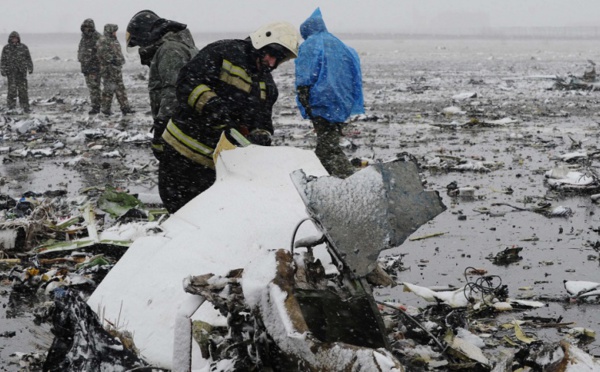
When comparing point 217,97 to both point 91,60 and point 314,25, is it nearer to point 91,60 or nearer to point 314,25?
point 314,25

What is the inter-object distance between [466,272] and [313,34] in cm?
359

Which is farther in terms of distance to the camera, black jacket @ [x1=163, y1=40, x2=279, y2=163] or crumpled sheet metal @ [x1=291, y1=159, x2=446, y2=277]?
black jacket @ [x1=163, y1=40, x2=279, y2=163]

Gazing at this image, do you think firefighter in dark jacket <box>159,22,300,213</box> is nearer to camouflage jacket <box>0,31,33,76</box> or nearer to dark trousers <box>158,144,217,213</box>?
dark trousers <box>158,144,217,213</box>

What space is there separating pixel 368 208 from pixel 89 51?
14250 millimetres

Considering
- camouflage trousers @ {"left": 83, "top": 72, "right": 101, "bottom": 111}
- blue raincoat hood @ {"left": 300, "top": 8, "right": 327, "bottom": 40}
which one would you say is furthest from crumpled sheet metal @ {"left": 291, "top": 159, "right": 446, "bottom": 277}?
camouflage trousers @ {"left": 83, "top": 72, "right": 101, "bottom": 111}

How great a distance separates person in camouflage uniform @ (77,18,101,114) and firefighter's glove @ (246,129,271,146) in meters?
11.3

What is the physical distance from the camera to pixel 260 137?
495cm

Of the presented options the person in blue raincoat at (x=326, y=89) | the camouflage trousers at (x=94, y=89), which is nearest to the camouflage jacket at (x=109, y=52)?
the camouflage trousers at (x=94, y=89)

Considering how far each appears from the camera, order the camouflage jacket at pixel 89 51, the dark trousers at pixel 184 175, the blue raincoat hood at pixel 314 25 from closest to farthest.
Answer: the dark trousers at pixel 184 175 → the blue raincoat hood at pixel 314 25 → the camouflage jacket at pixel 89 51

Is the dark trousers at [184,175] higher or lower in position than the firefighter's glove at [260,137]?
lower

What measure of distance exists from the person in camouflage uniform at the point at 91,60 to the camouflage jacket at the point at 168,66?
1003 centimetres

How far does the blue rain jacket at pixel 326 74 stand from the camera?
762cm

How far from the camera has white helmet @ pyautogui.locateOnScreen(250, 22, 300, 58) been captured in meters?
4.81

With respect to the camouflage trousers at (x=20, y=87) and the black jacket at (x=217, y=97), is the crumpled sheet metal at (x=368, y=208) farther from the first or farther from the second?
the camouflage trousers at (x=20, y=87)
